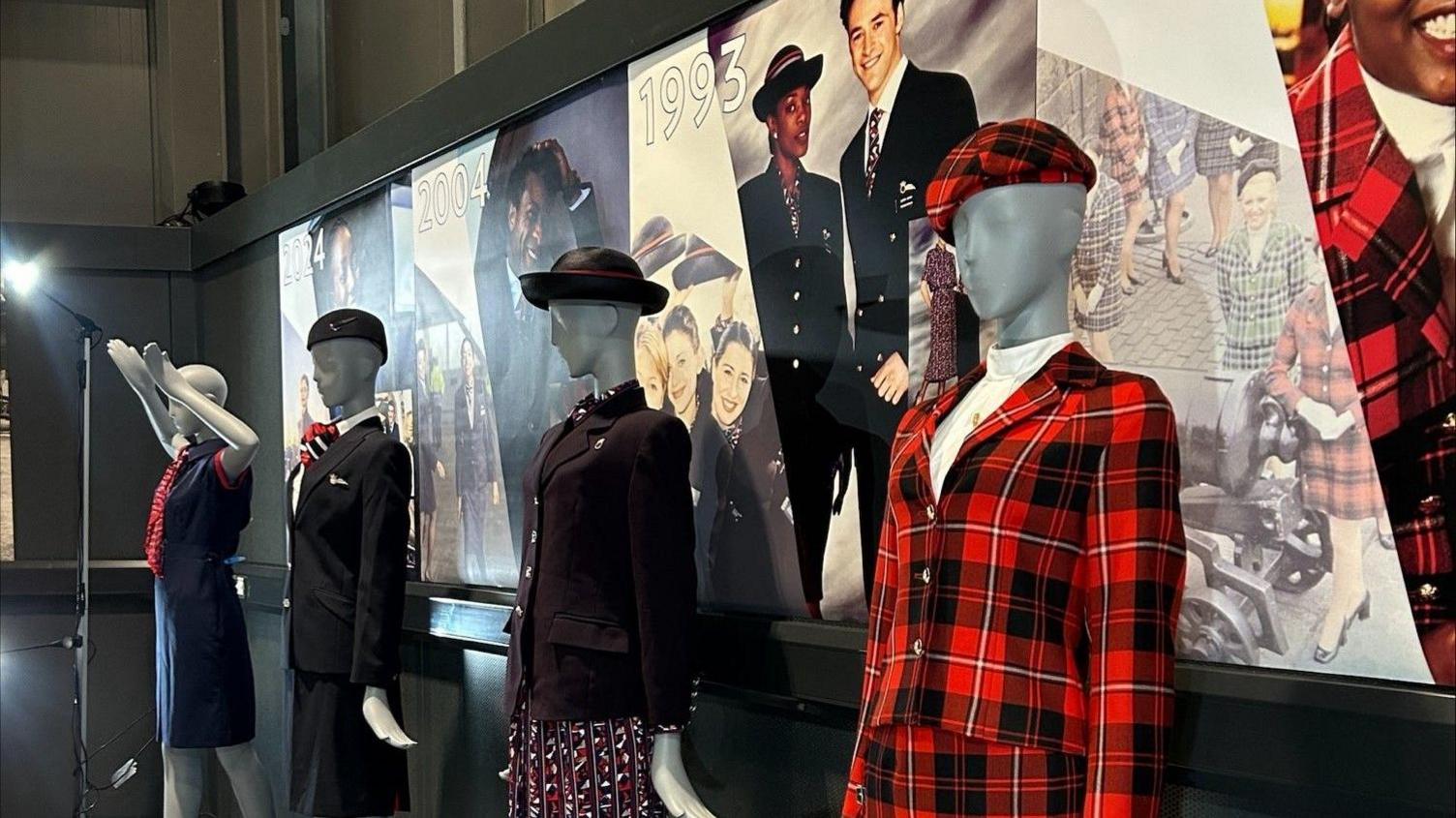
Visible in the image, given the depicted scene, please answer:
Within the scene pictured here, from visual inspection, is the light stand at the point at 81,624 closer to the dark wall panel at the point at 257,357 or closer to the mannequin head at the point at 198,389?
the mannequin head at the point at 198,389

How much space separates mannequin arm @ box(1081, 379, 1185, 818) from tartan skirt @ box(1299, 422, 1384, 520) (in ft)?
1.05

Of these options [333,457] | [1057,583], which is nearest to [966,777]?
[1057,583]

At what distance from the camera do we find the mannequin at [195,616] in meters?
4.00

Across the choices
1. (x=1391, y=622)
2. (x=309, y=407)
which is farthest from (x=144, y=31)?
(x=1391, y=622)

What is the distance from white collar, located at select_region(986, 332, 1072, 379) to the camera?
1826mm

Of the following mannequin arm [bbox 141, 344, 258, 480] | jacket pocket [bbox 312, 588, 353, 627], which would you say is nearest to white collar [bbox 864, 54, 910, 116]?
jacket pocket [bbox 312, 588, 353, 627]

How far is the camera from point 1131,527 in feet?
5.45

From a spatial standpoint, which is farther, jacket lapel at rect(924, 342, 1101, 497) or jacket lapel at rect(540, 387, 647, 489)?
jacket lapel at rect(540, 387, 647, 489)

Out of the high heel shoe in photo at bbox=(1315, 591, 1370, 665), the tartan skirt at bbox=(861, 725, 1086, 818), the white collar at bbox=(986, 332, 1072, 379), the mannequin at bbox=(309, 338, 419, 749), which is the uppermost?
the mannequin at bbox=(309, 338, 419, 749)

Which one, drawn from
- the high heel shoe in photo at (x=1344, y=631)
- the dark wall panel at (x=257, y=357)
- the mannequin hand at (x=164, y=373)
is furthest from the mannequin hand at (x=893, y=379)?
the dark wall panel at (x=257, y=357)

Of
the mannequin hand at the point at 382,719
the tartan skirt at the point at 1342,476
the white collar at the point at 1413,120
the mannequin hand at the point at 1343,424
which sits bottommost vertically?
the mannequin hand at the point at 382,719

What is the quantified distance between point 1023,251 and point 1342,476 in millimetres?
501

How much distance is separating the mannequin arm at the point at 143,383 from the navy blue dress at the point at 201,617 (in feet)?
0.75

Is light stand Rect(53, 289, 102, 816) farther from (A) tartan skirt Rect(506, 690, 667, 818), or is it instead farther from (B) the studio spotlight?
(A) tartan skirt Rect(506, 690, 667, 818)
